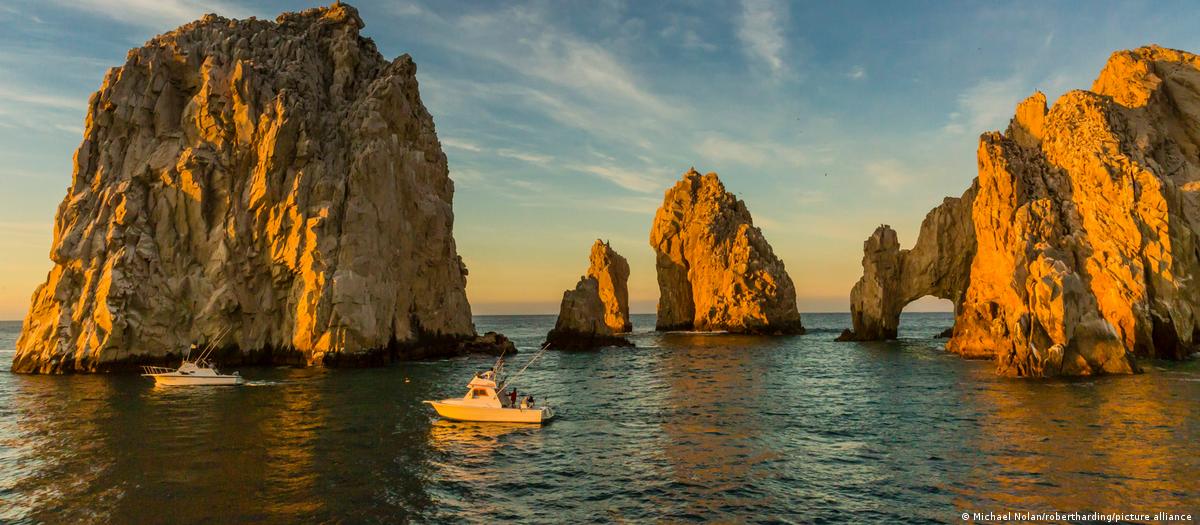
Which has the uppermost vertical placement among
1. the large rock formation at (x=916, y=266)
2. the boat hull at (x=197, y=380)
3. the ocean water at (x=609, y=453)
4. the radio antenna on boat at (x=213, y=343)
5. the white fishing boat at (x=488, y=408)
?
the large rock formation at (x=916, y=266)

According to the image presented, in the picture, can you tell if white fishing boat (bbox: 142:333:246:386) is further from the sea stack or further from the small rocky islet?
the sea stack

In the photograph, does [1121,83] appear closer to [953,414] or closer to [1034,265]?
[1034,265]

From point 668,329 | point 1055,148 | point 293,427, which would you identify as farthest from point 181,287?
point 668,329

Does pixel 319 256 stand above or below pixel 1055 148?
below

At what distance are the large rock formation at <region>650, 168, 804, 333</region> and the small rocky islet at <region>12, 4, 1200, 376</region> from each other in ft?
158

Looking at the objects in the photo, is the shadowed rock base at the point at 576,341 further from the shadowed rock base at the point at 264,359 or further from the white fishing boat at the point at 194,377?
the white fishing boat at the point at 194,377

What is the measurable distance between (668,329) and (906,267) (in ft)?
201

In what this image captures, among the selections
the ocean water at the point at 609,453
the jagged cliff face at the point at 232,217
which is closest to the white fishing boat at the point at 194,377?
the ocean water at the point at 609,453

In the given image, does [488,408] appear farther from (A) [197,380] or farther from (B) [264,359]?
(B) [264,359]

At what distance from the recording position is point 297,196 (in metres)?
60.8

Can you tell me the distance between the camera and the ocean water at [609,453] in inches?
744

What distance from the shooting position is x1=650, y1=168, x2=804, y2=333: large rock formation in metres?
121

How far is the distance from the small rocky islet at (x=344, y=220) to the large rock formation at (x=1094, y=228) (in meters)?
0.21

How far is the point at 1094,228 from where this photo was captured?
2402 inches
